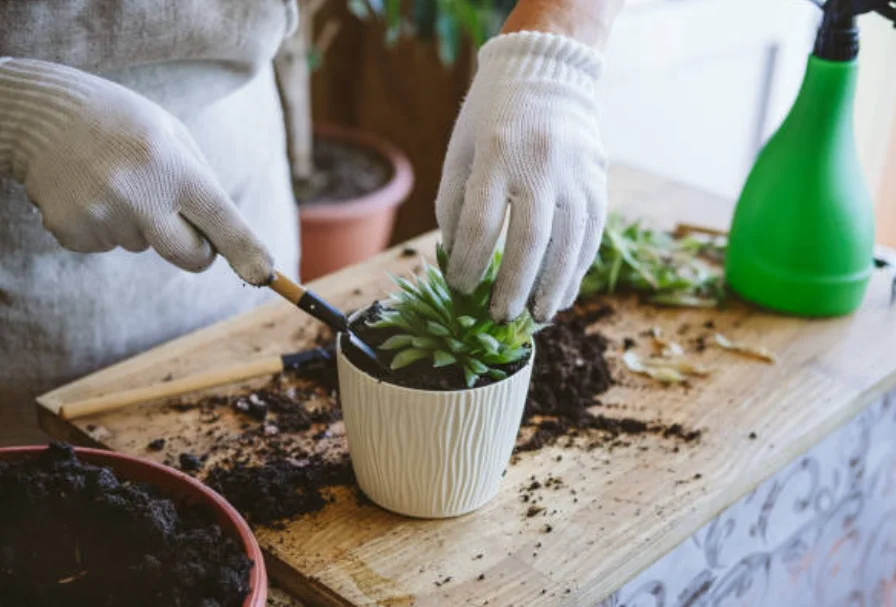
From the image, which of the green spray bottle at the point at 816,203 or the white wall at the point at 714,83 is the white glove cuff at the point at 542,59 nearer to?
the green spray bottle at the point at 816,203

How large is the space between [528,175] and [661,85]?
2123mm

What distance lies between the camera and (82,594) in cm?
81

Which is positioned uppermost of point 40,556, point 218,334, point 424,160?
point 40,556

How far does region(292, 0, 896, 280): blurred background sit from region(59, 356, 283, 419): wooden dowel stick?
1411 mm

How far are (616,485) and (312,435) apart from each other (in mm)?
324

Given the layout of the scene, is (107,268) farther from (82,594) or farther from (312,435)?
(82,594)

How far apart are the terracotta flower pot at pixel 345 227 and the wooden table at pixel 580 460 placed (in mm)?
922

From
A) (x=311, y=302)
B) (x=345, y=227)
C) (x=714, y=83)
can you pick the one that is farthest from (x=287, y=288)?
(x=714, y=83)

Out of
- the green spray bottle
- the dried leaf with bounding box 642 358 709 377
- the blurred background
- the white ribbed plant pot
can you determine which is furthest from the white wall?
the white ribbed plant pot

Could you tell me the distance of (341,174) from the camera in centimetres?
261

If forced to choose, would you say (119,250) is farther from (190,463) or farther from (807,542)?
(807,542)

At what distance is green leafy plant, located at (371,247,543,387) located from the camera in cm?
99

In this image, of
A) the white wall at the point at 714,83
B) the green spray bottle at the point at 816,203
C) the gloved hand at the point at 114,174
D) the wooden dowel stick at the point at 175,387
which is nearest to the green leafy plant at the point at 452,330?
the gloved hand at the point at 114,174

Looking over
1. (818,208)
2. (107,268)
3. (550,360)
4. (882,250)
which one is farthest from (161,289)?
(882,250)
